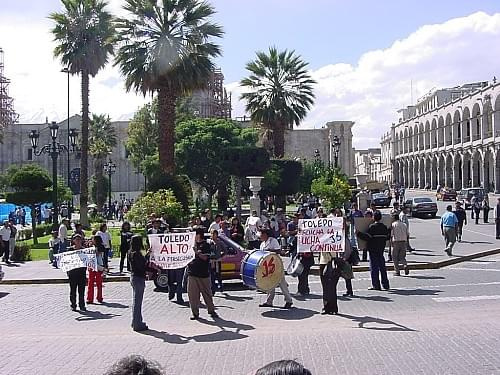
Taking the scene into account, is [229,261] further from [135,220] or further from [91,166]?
[91,166]

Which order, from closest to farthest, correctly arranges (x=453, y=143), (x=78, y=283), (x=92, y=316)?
(x=92, y=316)
(x=78, y=283)
(x=453, y=143)

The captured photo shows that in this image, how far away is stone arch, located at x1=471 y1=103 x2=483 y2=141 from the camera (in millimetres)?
84250

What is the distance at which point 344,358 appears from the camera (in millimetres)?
9820

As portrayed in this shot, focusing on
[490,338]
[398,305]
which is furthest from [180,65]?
[490,338]

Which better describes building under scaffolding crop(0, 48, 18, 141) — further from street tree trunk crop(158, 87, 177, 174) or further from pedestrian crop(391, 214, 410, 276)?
pedestrian crop(391, 214, 410, 276)

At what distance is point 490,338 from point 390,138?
129573 mm

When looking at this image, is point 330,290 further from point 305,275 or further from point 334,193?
point 334,193

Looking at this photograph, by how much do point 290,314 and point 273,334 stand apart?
7.03 feet

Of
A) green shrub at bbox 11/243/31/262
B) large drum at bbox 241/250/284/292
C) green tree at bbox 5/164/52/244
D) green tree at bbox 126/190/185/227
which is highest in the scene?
green tree at bbox 5/164/52/244

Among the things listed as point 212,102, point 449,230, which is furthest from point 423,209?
point 212,102

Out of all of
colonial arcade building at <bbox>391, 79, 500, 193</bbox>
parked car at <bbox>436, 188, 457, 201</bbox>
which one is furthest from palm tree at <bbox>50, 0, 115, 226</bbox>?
colonial arcade building at <bbox>391, 79, 500, 193</bbox>

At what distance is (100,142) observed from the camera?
237ft

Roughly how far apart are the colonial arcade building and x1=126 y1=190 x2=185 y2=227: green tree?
52.7 m

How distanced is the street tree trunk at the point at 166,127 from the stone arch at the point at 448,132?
217ft
